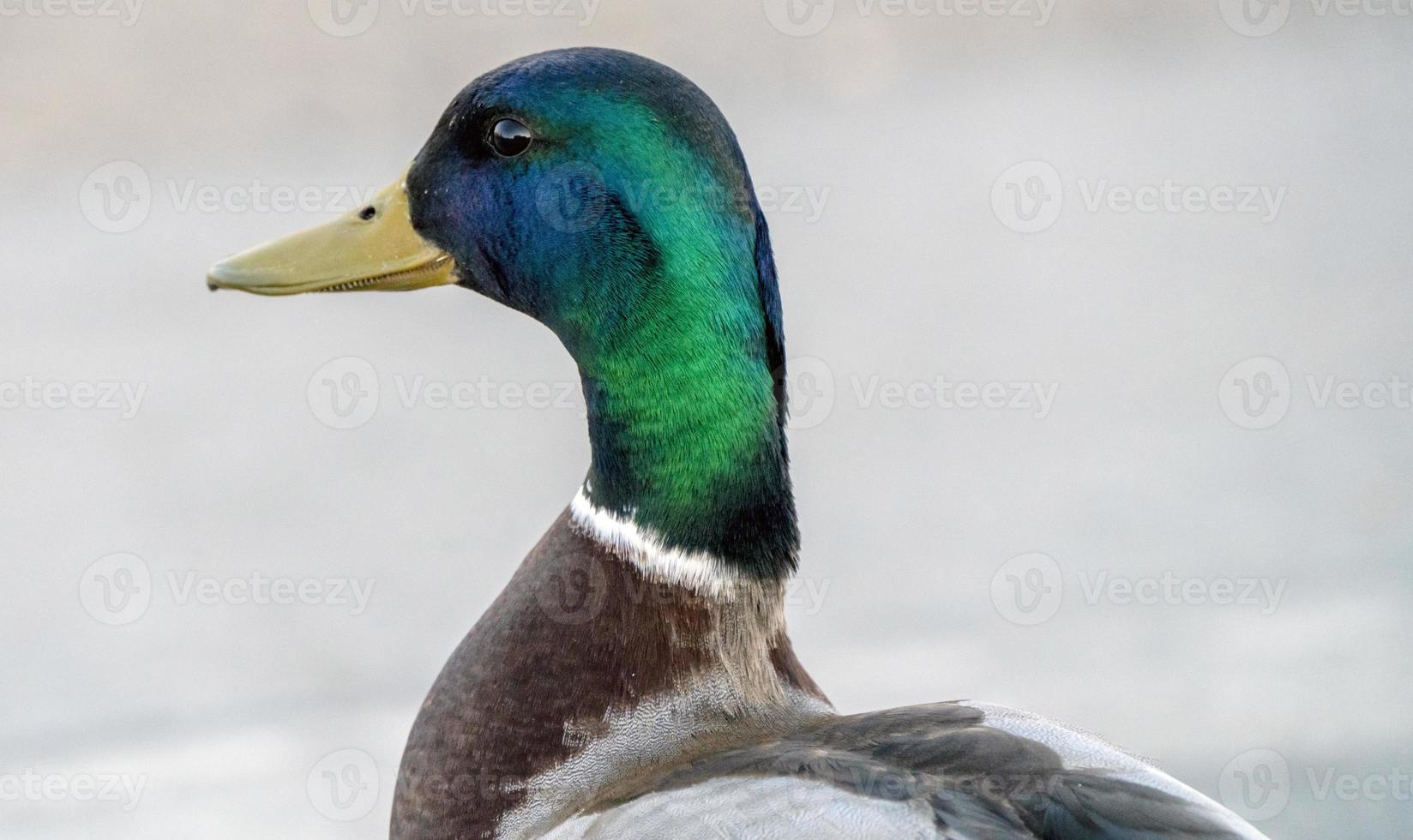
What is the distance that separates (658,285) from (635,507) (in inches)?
4.7

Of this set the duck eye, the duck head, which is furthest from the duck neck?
the duck eye

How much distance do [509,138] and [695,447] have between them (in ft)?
0.66

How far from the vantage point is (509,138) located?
35.4 inches

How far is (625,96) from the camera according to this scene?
0.86 meters

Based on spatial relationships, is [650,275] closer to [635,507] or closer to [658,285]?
[658,285]

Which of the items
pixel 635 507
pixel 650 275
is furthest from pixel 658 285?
pixel 635 507

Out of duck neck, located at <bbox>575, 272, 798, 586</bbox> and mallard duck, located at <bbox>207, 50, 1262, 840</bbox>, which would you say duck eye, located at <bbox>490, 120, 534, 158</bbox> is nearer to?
mallard duck, located at <bbox>207, 50, 1262, 840</bbox>

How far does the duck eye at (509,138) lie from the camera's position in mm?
891

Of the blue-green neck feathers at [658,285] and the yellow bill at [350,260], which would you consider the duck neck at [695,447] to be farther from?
the yellow bill at [350,260]

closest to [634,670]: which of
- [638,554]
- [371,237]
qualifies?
[638,554]

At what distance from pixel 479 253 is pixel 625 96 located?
0.14 m

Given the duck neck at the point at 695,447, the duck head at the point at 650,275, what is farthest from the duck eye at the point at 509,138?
the duck neck at the point at 695,447

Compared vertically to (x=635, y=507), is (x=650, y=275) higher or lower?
higher

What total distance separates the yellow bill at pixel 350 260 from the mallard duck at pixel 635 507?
0.05 meters
